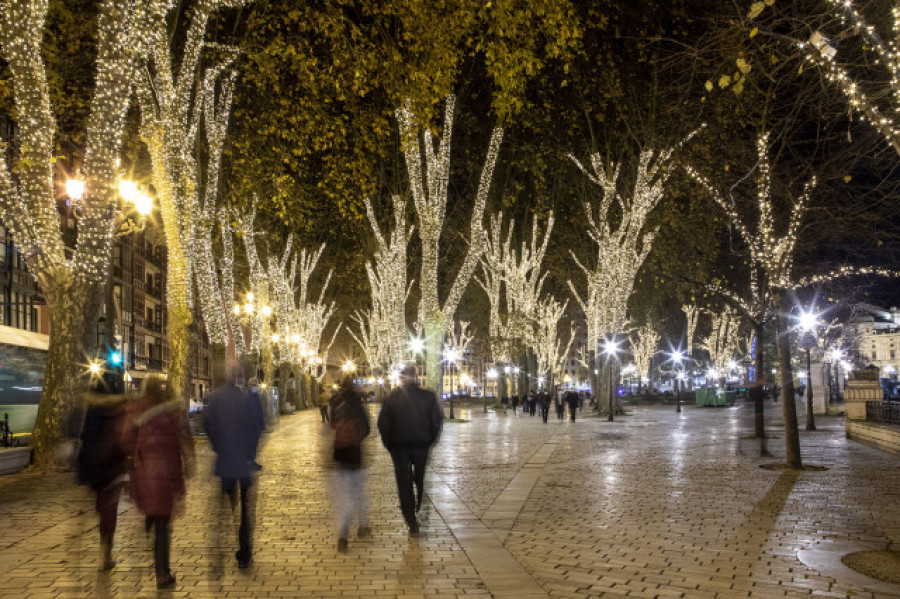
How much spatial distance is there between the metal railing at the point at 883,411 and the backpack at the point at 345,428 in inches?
589

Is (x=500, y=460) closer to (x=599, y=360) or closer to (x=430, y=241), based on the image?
(x=430, y=241)

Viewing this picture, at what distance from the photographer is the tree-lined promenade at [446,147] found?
1438cm

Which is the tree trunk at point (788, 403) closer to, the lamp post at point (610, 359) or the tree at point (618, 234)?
the tree at point (618, 234)

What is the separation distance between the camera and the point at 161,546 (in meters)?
6.84

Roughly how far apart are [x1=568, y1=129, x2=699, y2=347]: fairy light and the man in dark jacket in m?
20.4

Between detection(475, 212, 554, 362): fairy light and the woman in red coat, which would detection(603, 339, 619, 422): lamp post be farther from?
the woman in red coat

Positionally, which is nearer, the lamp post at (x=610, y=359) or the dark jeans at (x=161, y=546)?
the dark jeans at (x=161, y=546)

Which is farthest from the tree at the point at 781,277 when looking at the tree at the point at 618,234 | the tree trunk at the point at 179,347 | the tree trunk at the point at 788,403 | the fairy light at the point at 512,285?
the fairy light at the point at 512,285

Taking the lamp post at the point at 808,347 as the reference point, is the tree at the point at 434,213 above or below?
above

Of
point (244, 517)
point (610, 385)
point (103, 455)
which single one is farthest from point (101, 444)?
point (610, 385)

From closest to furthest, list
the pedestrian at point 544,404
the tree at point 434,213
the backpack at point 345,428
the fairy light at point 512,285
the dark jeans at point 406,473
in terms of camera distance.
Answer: the dark jeans at point 406,473, the backpack at point 345,428, the tree at point 434,213, the pedestrian at point 544,404, the fairy light at point 512,285

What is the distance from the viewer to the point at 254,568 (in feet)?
24.4

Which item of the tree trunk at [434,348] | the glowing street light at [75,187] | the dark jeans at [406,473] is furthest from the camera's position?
the tree trunk at [434,348]

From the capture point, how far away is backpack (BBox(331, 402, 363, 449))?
8.95 metres
